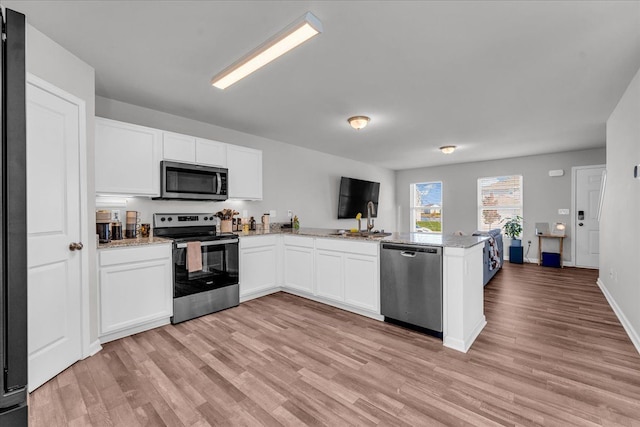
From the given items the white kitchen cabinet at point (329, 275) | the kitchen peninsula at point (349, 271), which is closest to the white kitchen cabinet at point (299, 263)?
the kitchen peninsula at point (349, 271)

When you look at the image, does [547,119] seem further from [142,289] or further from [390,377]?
[142,289]

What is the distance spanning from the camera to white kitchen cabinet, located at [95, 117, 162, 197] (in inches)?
111

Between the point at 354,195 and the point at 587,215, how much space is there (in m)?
4.78

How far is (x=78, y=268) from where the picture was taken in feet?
7.59

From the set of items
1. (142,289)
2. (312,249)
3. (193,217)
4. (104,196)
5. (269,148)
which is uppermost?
(269,148)

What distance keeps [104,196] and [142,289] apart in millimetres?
1123

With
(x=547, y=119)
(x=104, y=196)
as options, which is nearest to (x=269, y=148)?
(x=104, y=196)

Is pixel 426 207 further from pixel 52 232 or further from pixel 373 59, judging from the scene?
pixel 52 232

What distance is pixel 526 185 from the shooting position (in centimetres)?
662

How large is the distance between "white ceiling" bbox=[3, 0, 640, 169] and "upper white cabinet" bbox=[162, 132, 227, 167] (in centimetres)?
39

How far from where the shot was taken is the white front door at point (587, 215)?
19.1 ft

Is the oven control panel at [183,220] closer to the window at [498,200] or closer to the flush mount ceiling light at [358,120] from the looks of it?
the flush mount ceiling light at [358,120]

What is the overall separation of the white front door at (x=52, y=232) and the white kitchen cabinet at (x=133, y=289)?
245mm

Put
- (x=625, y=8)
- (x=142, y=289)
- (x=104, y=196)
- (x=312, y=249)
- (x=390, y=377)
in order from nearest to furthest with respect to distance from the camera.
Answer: (x=625, y=8) < (x=390, y=377) < (x=142, y=289) < (x=104, y=196) < (x=312, y=249)
